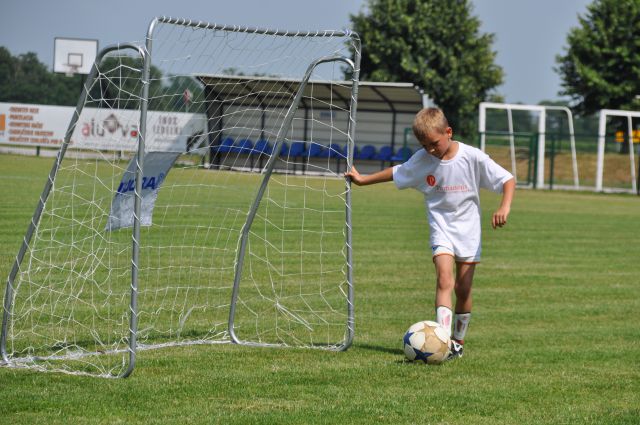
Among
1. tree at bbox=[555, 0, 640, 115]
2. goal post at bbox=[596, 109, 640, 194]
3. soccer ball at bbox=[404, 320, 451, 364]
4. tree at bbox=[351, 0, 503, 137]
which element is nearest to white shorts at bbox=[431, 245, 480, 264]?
soccer ball at bbox=[404, 320, 451, 364]

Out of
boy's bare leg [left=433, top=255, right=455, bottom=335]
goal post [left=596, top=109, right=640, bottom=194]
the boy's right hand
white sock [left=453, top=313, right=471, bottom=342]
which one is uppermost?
goal post [left=596, top=109, right=640, bottom=194]

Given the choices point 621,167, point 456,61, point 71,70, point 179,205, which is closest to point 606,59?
point 456,61

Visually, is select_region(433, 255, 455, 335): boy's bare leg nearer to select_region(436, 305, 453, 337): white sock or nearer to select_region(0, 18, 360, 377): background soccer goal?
select_region(436, 305, 453, 337): white sock

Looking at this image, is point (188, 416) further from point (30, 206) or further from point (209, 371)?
point (30, 206)

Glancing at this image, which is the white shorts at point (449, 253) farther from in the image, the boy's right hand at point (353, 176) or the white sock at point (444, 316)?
the boy's right hand at point (353, 176)

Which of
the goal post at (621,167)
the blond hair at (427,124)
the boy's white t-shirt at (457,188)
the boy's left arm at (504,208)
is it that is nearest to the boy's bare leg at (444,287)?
the boy's white t-shirt at (457,188)

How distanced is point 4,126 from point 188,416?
1513 inches

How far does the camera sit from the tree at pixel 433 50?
2119 inches

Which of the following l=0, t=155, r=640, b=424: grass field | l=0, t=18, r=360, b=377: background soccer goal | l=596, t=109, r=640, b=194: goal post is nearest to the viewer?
l=0, t=155, r=640, b=424: grass field

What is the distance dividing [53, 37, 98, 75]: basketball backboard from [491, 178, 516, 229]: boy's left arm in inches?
1754

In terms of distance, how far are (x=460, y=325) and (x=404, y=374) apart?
99 cm

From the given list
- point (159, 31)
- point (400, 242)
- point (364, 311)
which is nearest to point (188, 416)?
point (159, 31)

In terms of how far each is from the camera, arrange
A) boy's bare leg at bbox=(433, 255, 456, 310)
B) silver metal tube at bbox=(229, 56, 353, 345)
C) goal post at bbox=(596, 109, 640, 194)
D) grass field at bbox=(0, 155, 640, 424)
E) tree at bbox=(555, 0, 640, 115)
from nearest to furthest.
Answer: grass field at bbox=(0, 155, 640, 424)
boy's bare leg at bbox=(433, 255, 456, 310)
silver metal tube at bbox=(229, 56, 353, 345)
goal post at bbox=(596, 109, 640, 194)
tree at bbox=(555, 0, 640, 115)

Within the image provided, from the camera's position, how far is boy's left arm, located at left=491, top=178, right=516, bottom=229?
21.7 ft
